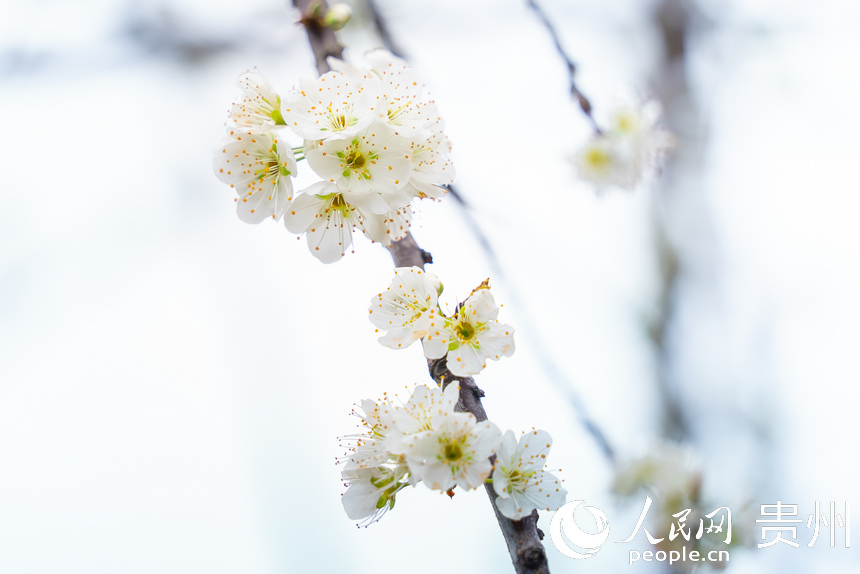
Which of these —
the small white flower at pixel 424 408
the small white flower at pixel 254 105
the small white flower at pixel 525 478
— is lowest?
the small white flower at pixel 525 478

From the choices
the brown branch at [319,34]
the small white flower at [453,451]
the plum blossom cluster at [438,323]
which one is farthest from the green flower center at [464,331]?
the brown branch at [319,34]

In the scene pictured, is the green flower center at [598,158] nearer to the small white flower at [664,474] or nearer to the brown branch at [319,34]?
the small white flower at [664,474]

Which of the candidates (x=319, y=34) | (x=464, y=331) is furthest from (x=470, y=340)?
(x=319, y=34)

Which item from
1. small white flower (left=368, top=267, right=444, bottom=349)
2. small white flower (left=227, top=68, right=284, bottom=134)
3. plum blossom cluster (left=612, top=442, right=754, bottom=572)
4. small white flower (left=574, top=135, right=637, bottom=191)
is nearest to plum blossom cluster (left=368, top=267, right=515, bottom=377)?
small white flower (left=368, top=267, right=444, bottom=349)

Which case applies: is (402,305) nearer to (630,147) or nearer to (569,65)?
(569,65)

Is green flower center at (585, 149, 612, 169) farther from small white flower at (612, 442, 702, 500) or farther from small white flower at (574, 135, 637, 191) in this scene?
small white flower at (612, 442, 702, 500)

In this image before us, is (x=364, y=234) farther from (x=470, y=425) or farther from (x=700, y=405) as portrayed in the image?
(x=700, y=405)
